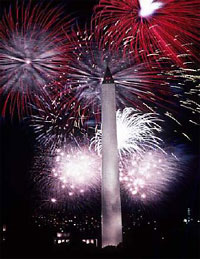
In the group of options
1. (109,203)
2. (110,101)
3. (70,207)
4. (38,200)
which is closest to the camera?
(109,203)

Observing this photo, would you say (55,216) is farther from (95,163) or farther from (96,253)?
(96,253)

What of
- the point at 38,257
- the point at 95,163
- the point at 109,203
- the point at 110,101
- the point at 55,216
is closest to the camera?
the point at 38,257

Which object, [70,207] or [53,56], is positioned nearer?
[53,56]

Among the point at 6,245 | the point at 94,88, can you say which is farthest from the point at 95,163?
the point at 6,245

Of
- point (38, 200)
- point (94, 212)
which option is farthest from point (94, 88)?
point (94, 212)

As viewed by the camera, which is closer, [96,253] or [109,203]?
[96,253]

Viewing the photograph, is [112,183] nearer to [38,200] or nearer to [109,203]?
[109,203]

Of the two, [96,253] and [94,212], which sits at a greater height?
[94,212]

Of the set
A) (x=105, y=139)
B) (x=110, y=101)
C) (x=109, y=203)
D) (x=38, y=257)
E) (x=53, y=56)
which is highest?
(x=53, y=56)

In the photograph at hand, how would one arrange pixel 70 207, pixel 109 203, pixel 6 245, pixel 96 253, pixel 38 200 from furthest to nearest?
pixel 70 207 < pixel 38 200 < pixel 109 203 < pixel 6 245 < pixel 96 253
